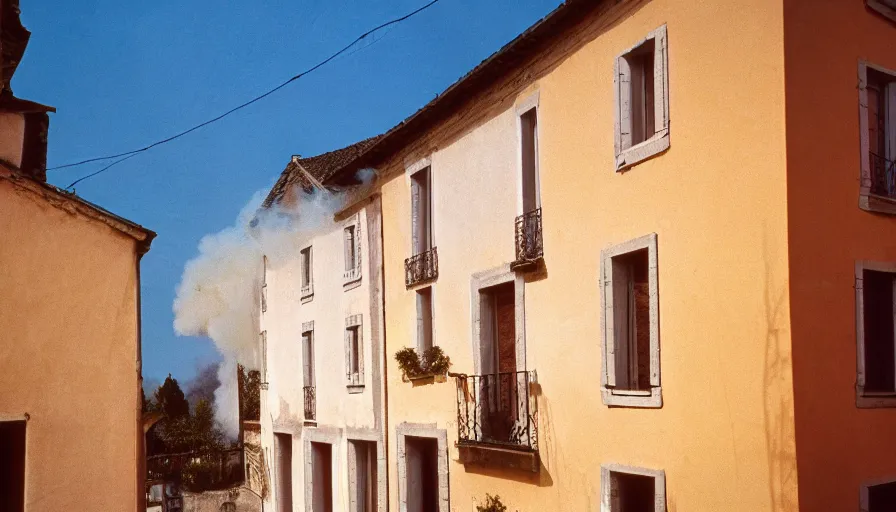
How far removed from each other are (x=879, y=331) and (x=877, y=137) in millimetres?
2022

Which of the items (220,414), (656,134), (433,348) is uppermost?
(656,134)

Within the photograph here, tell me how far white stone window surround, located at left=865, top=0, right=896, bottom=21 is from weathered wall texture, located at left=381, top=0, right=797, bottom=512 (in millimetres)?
1586

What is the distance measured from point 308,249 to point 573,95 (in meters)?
12.2

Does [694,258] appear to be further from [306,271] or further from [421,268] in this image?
[306,271]

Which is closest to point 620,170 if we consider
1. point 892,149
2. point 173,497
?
point 892,149

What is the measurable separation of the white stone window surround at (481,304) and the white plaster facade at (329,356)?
4.05 meters

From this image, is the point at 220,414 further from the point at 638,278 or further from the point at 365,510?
the point at 638,278

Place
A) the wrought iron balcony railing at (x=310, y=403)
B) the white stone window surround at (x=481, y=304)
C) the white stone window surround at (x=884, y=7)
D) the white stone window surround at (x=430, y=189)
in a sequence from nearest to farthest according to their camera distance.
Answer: the white stone window surround at (x=884, y=7), the white stone window surround at (x=481, y=304), the white stone window surround at (x=430, y=189), the wrought iron balcony railing at (x=310, y=403)

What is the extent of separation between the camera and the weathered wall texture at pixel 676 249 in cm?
936

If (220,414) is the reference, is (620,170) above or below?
above

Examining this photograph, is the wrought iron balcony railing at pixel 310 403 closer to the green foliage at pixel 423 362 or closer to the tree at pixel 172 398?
the green foliage at pixel 423 362

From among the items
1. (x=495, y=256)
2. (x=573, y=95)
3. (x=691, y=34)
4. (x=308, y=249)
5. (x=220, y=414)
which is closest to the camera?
(x=691, y=34)

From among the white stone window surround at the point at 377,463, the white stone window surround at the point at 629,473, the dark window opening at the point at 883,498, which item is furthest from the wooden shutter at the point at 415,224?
the dark window opening at the point at 883,498

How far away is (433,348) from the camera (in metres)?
16.6
